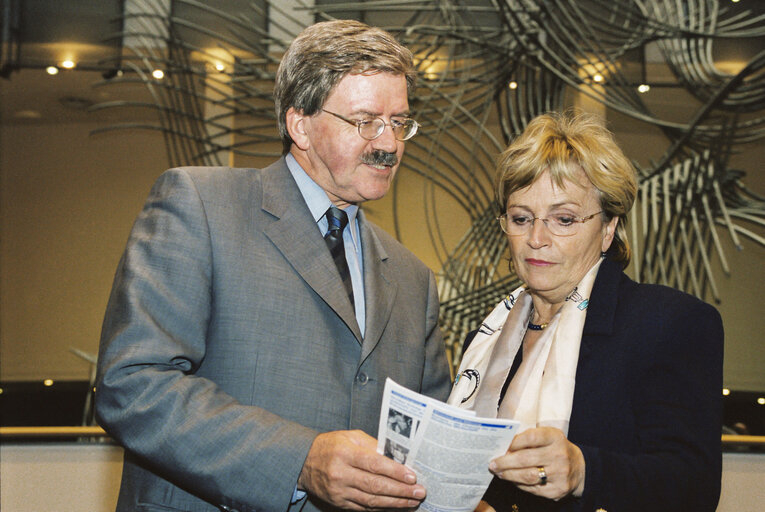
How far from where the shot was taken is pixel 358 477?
1326mm

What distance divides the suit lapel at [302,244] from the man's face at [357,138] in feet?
0.40

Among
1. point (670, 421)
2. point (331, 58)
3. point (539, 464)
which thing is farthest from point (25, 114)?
point (670, 421)

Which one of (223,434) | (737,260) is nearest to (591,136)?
(223,434)

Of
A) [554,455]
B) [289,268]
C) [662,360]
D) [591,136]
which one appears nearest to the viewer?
[554,455]

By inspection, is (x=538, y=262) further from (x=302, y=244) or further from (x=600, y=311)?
(x=302, y=244)

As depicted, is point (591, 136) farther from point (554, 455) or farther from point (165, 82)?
point (165, 82)

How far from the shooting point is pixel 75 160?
3529 millimetres

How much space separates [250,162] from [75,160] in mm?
897

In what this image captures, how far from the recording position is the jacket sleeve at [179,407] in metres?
1.40

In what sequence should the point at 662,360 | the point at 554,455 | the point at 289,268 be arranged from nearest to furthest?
the point at 554,455, the point at 662,360, the point at 289,268

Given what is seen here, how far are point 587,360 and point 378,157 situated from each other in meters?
0.75

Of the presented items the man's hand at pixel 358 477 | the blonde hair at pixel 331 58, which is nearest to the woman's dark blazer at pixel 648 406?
the man's hand at pixel 358 477

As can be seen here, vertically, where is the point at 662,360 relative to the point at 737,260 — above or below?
below

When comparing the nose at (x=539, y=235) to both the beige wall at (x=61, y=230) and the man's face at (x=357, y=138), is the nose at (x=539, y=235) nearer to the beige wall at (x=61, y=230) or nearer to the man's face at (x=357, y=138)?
the man's face at (x=357, y=138)
